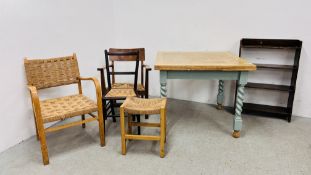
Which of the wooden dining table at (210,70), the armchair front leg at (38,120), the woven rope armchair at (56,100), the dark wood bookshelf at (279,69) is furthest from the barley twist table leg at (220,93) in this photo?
the armchair front leg at (38,120)

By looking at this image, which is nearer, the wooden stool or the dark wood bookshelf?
the wooden stool

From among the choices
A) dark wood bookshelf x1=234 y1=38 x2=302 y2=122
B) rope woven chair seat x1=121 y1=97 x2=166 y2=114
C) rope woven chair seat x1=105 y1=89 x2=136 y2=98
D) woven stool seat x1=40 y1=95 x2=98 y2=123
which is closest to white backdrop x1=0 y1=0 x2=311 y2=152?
dark wood bookshelf x1=234 y1=38 x2=302 y2=122

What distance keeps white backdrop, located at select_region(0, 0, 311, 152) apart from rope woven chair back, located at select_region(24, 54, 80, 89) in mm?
144

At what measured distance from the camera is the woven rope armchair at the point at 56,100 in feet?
6.64

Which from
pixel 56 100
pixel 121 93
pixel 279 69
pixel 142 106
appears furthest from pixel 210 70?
pixel 56 100

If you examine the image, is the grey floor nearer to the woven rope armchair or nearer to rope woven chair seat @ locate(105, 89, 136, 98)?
the woven rope armchair

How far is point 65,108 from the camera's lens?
220cm

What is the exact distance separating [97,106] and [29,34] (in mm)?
1064

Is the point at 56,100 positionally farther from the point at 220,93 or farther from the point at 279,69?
the point at 279,69

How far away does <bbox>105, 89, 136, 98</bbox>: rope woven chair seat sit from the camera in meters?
2.57

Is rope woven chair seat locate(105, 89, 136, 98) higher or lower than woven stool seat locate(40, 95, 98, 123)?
higher

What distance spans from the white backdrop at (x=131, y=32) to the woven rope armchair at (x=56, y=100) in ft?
0.55

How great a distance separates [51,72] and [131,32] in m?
1.67

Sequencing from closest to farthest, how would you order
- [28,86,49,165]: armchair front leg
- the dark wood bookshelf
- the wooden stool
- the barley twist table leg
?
1. [28,86,49,165]: armchair front leg
2. the wooden stool
3. the dark wood bookshelf
4. the barley twist table leg
